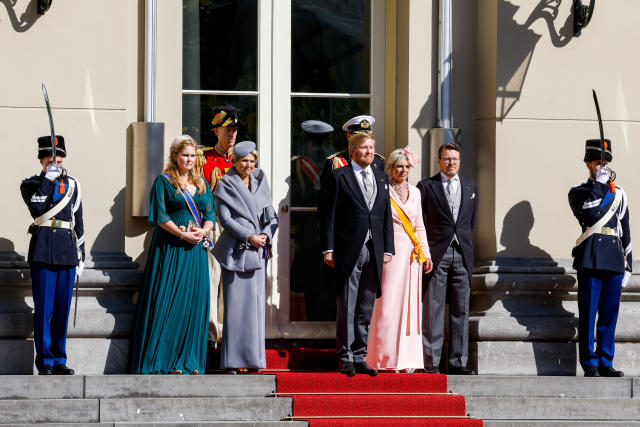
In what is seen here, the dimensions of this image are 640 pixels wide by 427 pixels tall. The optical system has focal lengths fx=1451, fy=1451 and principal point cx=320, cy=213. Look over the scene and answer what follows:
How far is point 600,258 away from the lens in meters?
11.1

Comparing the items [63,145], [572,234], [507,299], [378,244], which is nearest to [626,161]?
[572,234]

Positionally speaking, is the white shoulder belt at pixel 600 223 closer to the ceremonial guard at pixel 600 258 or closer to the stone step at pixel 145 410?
the ceremonial guard at pixel 600 258

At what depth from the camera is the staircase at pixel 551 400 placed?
10500 mm

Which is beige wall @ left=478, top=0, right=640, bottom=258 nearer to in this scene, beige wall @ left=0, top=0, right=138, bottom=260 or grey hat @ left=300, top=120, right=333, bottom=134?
→ grey hat @ left=300, top=120, right=333, bottom=134

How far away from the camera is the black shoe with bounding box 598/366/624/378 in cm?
1109

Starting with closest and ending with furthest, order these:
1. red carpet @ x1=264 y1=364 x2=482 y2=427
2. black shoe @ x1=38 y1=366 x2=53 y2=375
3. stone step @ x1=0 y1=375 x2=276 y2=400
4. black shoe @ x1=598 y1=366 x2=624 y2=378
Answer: stone step @ x1=0 y1=375 x2=276 y2=400, red carpet @ x1=264 y1=364 x2=482 y2=427, black shoe @ x1=38 y1=366 x2=53 y2=375, black shoe @ x1=598 y1=366 x2=624 y2=378

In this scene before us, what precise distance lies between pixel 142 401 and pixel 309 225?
2.65m

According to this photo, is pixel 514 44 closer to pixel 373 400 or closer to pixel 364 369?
pixel 364 369

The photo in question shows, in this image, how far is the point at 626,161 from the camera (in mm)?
11906

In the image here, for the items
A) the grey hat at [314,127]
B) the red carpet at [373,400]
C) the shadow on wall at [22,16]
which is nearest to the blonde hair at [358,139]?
the grey hat at [314,127]

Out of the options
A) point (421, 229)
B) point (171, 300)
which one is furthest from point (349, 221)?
point (171, 300)

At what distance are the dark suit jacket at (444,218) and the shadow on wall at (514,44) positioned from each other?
80cm

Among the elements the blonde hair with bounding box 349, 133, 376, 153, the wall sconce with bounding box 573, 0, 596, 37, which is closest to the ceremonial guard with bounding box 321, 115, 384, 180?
the blonde hair with bounding box 349, 133, 376, 153

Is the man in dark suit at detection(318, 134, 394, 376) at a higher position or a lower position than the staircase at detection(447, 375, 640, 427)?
higher
